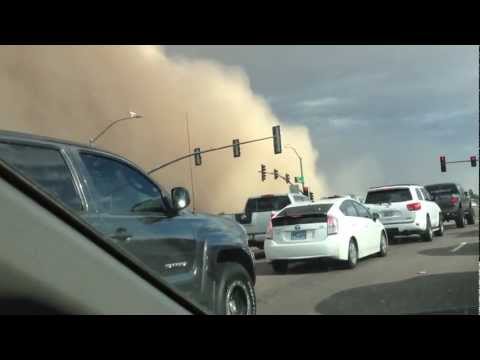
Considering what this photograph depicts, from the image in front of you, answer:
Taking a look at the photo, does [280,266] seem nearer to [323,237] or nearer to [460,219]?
[323,237]

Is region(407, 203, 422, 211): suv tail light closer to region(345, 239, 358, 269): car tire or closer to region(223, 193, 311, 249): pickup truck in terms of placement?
region(345, 239, 358, 269): car tire

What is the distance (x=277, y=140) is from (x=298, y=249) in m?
6.52

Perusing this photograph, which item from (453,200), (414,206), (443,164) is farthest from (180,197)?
(453,200)

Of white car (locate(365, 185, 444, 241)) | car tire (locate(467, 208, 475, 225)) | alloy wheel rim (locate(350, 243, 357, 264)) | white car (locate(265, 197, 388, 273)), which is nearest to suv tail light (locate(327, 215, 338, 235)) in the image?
white car (locate(265, 197, 388, 273))

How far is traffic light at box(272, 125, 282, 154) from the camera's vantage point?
115 inches

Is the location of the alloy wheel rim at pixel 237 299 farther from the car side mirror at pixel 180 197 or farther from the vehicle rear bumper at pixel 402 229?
the vehicle rear bumper at pixel 402 229

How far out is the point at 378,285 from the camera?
21.4 ft

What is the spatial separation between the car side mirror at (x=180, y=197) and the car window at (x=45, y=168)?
2.61 feet

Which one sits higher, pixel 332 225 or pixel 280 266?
pixel 332 225

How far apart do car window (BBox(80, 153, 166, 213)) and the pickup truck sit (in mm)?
582

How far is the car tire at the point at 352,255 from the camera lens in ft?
27.3

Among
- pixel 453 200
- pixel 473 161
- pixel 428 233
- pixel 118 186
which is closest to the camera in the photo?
pixel 118 186
